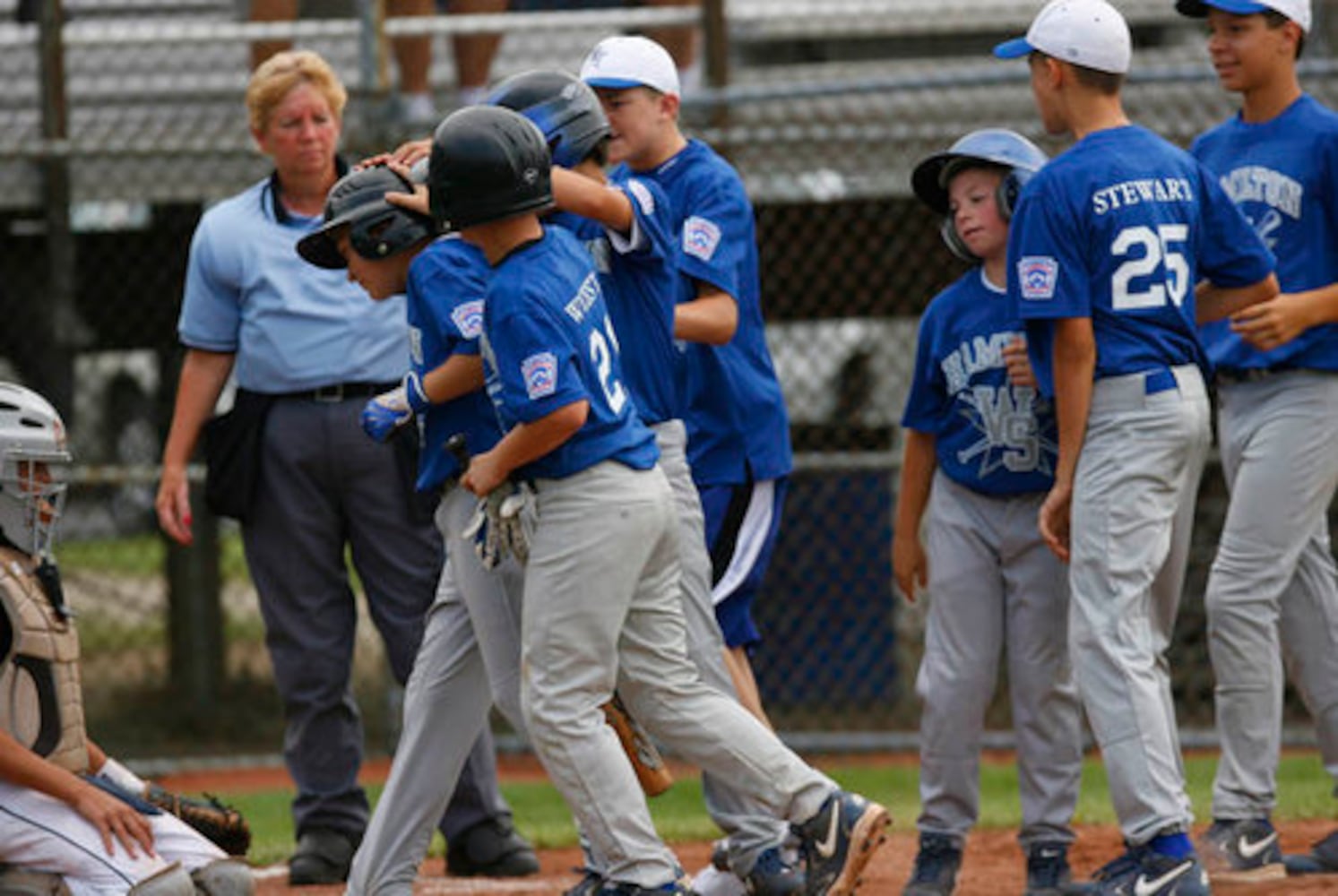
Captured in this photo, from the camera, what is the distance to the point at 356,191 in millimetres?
5055

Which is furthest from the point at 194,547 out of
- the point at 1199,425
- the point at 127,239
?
the point at 1199,425

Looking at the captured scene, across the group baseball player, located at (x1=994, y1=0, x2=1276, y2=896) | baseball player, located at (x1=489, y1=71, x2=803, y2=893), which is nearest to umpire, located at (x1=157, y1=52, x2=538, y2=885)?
baseball player, located at (x1=489, y1=71, x2=803, y2=893)

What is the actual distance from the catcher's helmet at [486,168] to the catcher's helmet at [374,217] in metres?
0.39

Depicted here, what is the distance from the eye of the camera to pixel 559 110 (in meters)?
5.02

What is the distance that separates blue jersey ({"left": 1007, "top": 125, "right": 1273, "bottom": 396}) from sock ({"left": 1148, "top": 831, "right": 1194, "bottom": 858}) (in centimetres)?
101

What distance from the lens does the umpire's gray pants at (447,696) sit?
4859mm

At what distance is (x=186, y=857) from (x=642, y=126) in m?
2.03

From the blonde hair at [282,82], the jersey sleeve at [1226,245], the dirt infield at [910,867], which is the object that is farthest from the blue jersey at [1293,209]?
the blonde hair at [282,82]

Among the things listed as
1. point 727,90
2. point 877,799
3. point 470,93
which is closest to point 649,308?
point 877,799

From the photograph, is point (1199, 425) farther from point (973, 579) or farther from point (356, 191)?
point (356, 191)

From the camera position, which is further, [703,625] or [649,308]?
[703,625]

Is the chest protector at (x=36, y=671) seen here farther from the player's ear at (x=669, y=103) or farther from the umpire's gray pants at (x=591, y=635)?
the player's ear at (x=669, y=103)

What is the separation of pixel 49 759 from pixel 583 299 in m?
1.50

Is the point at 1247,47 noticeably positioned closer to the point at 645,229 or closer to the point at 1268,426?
the point at 1268,426
